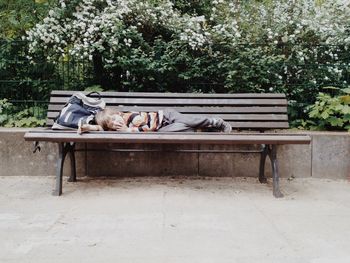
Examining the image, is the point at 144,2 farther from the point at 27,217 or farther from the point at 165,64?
the point at 27,217

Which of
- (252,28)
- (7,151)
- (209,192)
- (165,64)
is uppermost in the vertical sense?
(252,28)

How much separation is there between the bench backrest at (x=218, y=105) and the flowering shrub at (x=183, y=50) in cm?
72

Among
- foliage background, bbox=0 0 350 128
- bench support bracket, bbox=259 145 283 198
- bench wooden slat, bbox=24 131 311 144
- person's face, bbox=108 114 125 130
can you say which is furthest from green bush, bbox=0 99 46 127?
bench support bracket, bbox=259 145 283 198

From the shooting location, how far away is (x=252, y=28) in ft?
23.4

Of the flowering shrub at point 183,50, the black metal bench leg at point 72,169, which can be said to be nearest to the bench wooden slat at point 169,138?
the black metal bench leg at point 72,169

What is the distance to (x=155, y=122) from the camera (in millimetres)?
4824

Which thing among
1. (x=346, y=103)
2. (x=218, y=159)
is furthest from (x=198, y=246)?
(x=346, y=103)

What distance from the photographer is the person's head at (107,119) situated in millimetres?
4562

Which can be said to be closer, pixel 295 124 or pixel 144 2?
pixel 295 124

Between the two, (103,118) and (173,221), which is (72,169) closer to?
(103,118)

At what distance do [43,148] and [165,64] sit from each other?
2054 mm

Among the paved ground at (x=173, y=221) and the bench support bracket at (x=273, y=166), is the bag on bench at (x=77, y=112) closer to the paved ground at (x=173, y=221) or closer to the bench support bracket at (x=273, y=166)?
the paved ground at (x=173, y=221)

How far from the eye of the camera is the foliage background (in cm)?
588

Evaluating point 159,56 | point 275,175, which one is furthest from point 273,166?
point 159,56
